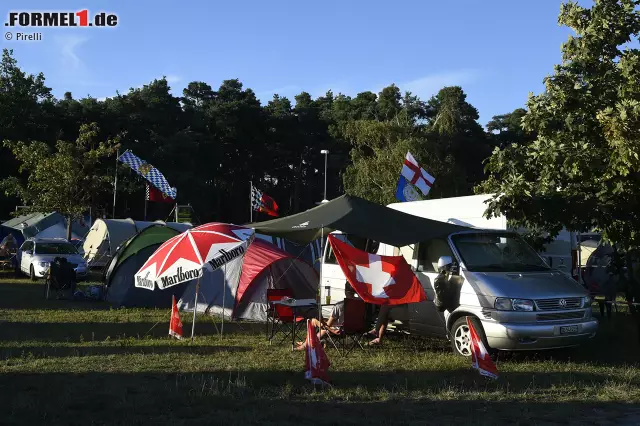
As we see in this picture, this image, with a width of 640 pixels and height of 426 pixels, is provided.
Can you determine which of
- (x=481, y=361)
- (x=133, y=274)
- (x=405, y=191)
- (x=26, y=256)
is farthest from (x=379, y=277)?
(x=405, y=191)

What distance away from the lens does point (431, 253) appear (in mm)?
10836

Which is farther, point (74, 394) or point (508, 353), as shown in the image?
point (508, 353)

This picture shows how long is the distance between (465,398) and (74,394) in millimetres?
4323

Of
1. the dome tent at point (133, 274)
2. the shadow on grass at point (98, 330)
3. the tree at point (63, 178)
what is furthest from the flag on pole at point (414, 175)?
the shadow on grass at point (98, 330)

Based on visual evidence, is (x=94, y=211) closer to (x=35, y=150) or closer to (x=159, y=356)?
(x=35, y=150)

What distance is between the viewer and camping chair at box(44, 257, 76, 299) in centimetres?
1753

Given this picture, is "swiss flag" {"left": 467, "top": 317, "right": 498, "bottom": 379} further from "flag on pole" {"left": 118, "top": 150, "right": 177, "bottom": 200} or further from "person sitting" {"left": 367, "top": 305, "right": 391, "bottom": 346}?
"flag on pole" {"left": 118, "top": 150, "right": 177, "bottom": 200}

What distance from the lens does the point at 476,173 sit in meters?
49.3

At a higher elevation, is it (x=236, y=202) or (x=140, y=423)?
(x=236, y=202)

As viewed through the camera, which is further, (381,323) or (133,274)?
(133,274)

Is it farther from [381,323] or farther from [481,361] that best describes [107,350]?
[481,361]

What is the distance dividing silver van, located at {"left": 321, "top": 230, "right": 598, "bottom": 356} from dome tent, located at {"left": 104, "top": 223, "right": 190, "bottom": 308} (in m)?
7.35

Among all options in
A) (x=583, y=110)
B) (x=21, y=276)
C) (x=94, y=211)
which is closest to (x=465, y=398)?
(x=583, y=110)

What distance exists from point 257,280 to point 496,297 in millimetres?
6223
